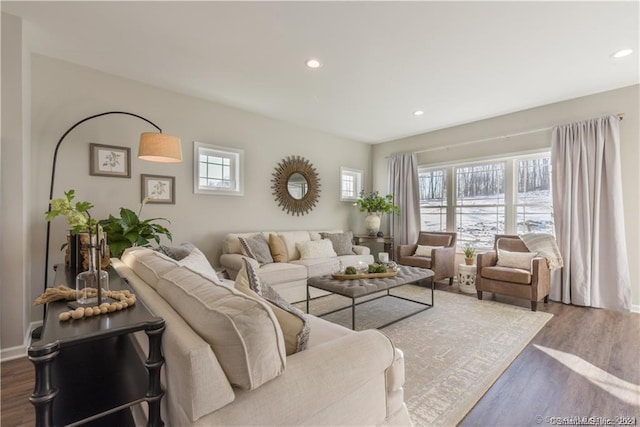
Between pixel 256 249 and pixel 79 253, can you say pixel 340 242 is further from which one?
pixel 79 253

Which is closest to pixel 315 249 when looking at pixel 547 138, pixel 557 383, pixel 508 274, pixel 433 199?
pixel 508 274

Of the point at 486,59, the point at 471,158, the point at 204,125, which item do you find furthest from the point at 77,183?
the point at 471,158

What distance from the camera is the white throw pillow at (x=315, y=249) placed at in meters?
4.23

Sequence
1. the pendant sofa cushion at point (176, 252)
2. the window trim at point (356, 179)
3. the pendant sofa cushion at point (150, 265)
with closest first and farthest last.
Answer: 1. the pendant sofa cushion at point (150, 265)
2. the pendant sofa cushion at point (176, 252)
3. the window trim at point (356, 179)

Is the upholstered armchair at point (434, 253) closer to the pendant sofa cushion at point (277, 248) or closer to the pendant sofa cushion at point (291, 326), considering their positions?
the pendant sofa cushion at point (277, 248)

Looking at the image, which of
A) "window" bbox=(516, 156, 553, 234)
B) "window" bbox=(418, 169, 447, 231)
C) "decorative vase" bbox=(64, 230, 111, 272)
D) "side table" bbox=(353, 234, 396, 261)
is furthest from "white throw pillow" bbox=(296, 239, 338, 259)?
"window" bbox=(516, 156, 553, 234)

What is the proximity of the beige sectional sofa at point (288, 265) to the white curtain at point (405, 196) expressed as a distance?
149cm

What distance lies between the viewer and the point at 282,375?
99 cm

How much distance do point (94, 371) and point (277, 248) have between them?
2.87 m

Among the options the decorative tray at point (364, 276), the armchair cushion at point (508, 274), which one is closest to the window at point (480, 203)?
the armchair cushion at point (508, 274)

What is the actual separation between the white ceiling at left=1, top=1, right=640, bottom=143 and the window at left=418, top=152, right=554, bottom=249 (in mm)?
1016

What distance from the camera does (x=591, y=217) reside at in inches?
141

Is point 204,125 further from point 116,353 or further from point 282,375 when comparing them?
point 282,375

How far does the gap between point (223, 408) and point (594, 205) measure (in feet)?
14.8
